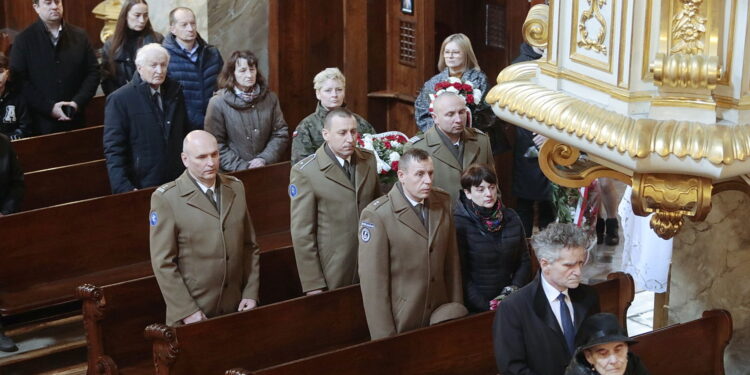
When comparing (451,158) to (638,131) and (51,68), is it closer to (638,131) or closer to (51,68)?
(638,131)

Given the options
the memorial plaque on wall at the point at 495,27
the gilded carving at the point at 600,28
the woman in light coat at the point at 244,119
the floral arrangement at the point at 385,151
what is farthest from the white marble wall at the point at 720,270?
the memorial plaque on wall at the point at 495,27

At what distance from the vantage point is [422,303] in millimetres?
5508

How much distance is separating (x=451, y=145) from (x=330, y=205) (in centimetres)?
74

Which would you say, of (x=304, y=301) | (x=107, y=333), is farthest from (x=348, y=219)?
(x=107, y=333)

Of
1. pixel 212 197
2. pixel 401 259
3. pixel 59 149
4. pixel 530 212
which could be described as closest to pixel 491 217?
pixel 401 259

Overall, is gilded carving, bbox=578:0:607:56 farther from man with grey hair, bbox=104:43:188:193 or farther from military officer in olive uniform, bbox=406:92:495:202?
man with grey hair, bbox=104:43:188:193

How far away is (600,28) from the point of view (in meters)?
3.66

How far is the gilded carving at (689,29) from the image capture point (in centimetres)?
342

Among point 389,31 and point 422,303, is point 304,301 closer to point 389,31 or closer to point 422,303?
point 422,303

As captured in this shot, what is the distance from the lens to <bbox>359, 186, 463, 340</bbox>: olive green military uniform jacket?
539 cm

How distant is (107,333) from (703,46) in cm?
332

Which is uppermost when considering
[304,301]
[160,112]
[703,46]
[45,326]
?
[703,46]

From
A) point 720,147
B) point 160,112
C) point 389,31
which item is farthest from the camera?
point 389,31

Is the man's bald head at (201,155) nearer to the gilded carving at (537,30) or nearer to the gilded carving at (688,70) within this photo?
the gilded carving at (537,30)
